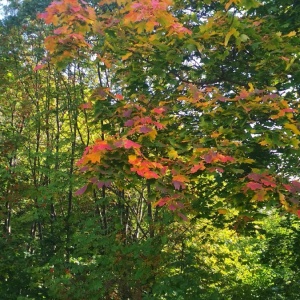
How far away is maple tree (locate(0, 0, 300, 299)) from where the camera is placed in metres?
2.28

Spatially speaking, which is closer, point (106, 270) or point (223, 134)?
point (223, 134)

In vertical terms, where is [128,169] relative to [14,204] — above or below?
below

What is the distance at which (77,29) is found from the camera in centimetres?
247

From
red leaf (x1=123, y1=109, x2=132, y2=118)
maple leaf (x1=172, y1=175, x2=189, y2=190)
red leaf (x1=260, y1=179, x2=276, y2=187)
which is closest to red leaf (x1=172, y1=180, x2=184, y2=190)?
maple leaf (x1=172, y1=175, x2=189, y2=190)

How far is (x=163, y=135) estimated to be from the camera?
9.50 ft

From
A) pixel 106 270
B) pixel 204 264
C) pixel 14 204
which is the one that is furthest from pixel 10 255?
pixel 204 264

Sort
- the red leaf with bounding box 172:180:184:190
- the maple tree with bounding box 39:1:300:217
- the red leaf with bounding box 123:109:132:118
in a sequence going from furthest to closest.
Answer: the red leaf with bounding box 123:109:132:118 → the maple tree with bounding box 39:1:300:217 → the red leaf with bounding box 172:180:184:190

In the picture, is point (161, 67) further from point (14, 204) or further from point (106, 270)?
point (14, 204)

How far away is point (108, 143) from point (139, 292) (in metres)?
2.79

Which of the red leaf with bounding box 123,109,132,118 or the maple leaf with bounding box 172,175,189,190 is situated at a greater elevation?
the red leaf with bounding box 123,109,132,118

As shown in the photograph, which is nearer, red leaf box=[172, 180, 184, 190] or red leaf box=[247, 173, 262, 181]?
red leaf box=[172, 180, 184, 190]

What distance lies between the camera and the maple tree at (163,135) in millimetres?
2277

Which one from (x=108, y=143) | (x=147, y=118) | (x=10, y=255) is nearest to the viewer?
(x=108, y=143)

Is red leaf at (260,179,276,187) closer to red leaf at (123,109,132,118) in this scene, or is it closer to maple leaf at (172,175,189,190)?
maple leaf at (172,175,189,190)
